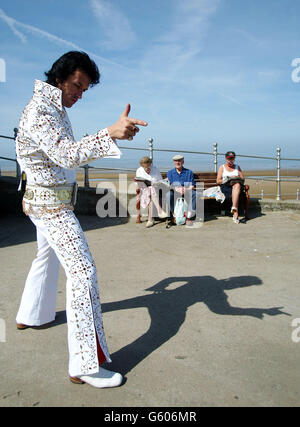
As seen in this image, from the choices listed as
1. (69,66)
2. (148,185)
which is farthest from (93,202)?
(69,66)

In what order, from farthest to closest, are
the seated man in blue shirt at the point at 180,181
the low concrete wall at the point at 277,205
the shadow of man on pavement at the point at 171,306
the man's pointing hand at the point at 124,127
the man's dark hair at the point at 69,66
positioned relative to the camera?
the low concrete wall at the point at 277,205 → the seated man in blue shirt at the point at 180,181 → the shadow of man on pavement at the point at 171,306 → the man's dark hair at the point at 69,66 → the man's pointing hand at the point at 124,127

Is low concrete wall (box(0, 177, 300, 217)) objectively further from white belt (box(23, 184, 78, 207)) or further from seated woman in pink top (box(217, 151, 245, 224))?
white belt (box(23, 184, 78, 207))

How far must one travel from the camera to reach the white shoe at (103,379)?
89.5 inches

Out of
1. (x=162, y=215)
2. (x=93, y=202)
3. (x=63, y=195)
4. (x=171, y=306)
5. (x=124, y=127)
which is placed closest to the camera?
(x=124, y=127)

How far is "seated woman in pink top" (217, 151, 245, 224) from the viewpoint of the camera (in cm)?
733

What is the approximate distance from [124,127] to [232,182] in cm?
573

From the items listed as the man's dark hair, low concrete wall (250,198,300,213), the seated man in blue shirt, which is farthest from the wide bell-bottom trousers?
low concrete wall (250,198,300,213)

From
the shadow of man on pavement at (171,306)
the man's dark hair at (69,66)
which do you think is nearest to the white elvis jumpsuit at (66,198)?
the man's dark hair at (69,66)

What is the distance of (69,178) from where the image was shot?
2.59 m

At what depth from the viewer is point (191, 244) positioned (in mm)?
5816

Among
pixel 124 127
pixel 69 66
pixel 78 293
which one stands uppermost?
pixel 69 66

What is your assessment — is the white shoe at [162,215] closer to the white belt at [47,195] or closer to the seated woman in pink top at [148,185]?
the seated woman in pink top at [148,185]

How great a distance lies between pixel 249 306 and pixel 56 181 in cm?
208

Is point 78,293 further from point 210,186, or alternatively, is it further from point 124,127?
point 210,186
